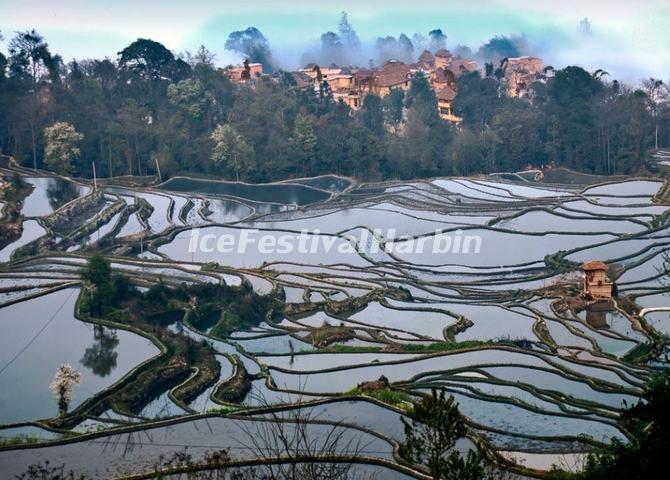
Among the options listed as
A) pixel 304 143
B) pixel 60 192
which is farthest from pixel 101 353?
pixel 304 143

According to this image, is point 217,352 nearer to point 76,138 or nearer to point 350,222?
point 350,222

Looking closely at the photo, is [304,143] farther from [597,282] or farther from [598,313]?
[598,313]

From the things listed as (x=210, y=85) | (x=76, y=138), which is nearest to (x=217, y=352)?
(x=76, y=138)

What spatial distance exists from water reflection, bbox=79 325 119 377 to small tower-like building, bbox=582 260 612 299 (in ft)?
28.2

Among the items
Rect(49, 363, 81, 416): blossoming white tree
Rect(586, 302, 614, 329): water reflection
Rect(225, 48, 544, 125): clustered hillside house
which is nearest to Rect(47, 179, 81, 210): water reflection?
Rect(49, 363, 81, 416): blossoming white tree

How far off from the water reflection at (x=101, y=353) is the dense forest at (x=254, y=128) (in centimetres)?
1906

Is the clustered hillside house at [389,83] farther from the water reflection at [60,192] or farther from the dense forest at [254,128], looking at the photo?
the water reflection at [60,192]

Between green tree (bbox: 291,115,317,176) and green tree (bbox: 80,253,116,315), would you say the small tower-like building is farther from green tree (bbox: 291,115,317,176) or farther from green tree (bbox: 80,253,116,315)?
green tree (bbox: 291,115,317,176)

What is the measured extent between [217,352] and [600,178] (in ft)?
77.5

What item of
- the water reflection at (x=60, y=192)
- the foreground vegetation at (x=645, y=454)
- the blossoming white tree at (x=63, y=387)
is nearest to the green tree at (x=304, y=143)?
the water reflection at (x=60, y=192)

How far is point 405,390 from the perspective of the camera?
1113cm

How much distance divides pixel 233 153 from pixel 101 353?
22034 mm

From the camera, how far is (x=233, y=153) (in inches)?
1359

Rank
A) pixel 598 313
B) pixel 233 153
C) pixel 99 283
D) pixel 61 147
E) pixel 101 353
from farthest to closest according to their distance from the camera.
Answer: pixel 233 153
pixel 61 147
pixel 99 283
pixel 598 313
pixel 101 353
